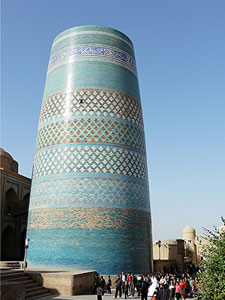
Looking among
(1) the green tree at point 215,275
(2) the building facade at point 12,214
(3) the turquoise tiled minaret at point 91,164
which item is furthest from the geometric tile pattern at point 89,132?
(1) the green tree at point 215,275

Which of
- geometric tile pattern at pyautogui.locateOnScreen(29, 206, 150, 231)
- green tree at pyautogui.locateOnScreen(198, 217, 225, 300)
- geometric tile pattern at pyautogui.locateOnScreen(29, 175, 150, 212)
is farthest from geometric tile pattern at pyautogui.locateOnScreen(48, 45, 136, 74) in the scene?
green tree at pyautogui.locateOnScreen(198, 217, 225, 300)

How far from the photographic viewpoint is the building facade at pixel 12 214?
14.7 metres

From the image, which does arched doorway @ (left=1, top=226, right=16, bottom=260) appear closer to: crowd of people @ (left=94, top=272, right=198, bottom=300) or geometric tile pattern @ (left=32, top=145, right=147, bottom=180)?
geometric tile pattern @ (left=32, top=145, right=147, bottom=180)

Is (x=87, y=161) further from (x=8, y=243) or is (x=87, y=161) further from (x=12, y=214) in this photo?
(x=8, y=243)

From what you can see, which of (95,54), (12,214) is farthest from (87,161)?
(12,214)

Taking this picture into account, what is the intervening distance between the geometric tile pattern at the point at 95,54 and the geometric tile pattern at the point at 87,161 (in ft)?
10.3

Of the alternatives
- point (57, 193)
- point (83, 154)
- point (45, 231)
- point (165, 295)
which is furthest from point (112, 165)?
point (165, 295)

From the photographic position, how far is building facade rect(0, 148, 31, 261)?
14.7m

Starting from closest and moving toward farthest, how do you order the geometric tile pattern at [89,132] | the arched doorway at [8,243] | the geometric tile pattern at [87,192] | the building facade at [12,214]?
the geometric tile pattern at [87,192], the geometric tile pattern at [89,132], the building facade at [12,214], the arched doorway at [8,243]

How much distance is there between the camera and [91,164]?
982 cm

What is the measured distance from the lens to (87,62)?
1100cm

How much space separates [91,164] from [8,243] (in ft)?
25.4

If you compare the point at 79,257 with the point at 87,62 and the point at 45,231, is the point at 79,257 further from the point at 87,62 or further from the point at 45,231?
the point at 87,62

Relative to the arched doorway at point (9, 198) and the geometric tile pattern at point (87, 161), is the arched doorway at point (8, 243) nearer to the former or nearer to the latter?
the arched doorway at point (9, 198)
